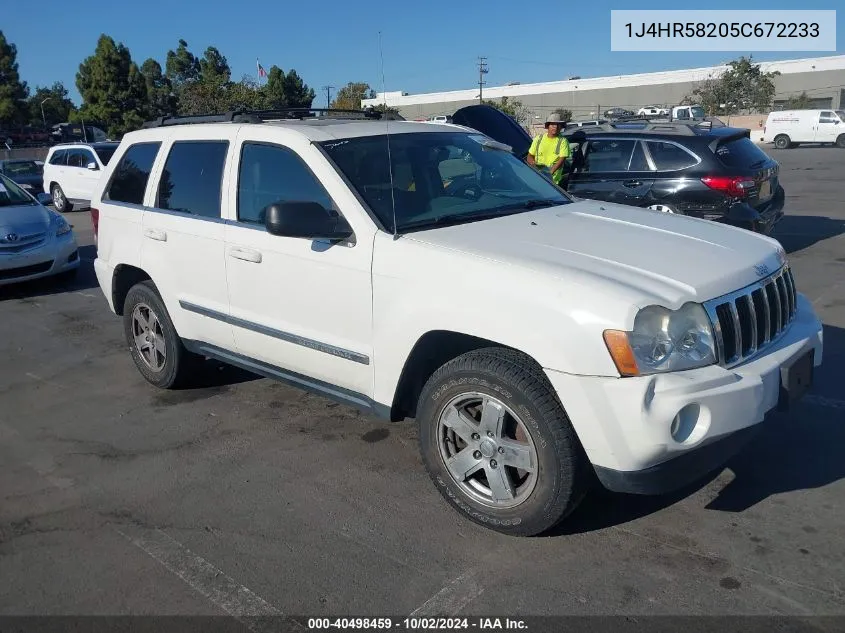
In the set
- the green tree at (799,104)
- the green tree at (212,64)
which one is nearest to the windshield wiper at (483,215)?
the green tree at (212,64)

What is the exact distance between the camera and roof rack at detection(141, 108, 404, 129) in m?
4.86

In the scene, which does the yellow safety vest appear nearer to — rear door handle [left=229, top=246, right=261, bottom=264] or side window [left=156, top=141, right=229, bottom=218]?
side window [left=156, top=141, right=229, bottom=218]

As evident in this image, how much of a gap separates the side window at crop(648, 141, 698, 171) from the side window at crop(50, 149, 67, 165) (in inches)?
583

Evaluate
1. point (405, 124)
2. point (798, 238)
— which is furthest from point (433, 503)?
point (798, 238)

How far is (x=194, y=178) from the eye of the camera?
16.1 feet

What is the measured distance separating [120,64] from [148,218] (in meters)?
52.4

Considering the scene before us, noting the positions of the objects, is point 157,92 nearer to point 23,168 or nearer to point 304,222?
point 23,168

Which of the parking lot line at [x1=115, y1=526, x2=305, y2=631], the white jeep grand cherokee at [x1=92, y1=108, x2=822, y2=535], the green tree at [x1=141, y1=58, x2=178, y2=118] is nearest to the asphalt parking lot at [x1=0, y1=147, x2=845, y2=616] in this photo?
the parking lot line at [x1=115, y1=526, x2=305, y2=631]

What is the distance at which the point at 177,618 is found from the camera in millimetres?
2957

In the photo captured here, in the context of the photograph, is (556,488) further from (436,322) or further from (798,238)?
(798,238)

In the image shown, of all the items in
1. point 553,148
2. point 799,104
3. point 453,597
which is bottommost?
point 453,597

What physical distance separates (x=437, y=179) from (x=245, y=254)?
3.92 feet

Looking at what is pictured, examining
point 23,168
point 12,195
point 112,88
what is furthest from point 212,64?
point 12,195

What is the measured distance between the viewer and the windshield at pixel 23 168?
20.0 m
